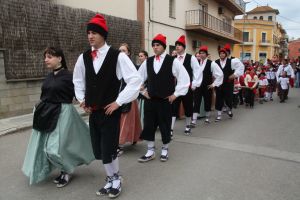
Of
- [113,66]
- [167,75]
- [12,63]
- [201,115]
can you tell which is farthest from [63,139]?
[201,115]

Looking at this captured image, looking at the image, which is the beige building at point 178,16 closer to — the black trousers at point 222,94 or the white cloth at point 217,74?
the black trousers at point 222,94

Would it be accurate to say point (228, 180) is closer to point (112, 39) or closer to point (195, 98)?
point (195, 98)

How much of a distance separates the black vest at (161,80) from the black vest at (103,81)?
1411 mm

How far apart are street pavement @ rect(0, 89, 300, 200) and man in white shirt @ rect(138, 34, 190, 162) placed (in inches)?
19.7

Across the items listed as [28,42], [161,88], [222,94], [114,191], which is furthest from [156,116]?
[28,42]

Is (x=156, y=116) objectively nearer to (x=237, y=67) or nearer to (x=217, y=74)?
(x=217, y=74)

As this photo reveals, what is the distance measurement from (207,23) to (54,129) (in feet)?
66.6

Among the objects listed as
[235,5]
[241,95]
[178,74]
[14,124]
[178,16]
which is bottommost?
[14,124]

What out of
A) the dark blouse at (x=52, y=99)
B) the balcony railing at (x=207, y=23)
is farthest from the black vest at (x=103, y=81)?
the balcony railing at (x=207, y=23)

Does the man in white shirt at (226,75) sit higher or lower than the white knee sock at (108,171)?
higher

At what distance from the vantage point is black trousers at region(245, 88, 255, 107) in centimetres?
1171

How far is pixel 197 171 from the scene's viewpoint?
4684 millimetres

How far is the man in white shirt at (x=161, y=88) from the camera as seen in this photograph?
502 centimetres

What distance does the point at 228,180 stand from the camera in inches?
170
